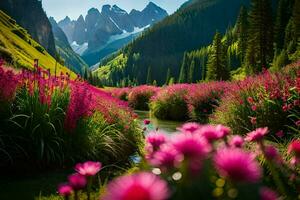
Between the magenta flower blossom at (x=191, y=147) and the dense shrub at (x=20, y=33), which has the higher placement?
the dense shrub at (x=20, y=33)

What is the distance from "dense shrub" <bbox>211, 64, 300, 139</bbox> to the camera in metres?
9.99

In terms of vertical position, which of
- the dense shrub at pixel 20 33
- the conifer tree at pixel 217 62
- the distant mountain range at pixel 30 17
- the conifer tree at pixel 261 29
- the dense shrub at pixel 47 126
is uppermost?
the distant mountain range at pixel 30 17

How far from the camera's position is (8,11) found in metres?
153

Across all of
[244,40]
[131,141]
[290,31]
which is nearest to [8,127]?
[131,141]

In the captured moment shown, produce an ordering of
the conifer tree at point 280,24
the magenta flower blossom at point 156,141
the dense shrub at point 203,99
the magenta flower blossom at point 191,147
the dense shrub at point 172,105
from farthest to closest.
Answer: the conifer tree at point 280,24 < the dense shrub at point 172,105 < the dense shrub at point 203,99 < the magenta flower blossom at point 156,141 < the magenta flower blossom at point 191,147

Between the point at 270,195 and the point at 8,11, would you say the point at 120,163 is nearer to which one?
the point at 270,195

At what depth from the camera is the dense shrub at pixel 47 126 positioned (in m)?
7.06

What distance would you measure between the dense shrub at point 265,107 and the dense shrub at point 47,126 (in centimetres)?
366

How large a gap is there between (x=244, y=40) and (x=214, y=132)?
81652 millimetres

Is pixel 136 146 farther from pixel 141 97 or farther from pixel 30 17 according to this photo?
pixel 30 17

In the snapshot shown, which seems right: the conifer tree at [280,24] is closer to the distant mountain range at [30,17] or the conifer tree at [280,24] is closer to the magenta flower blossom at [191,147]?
the magenta flower blossom at [191,147]

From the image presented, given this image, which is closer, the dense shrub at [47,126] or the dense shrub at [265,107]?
the dense shrub at [47,126]

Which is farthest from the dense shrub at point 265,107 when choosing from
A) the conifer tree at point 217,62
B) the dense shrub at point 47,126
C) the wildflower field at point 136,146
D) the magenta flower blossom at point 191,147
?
the conifer tree at point 217,62

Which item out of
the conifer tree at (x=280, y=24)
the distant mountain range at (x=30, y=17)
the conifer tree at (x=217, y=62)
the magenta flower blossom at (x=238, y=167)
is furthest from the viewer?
the distant mountain range at (x=30, y=17)
